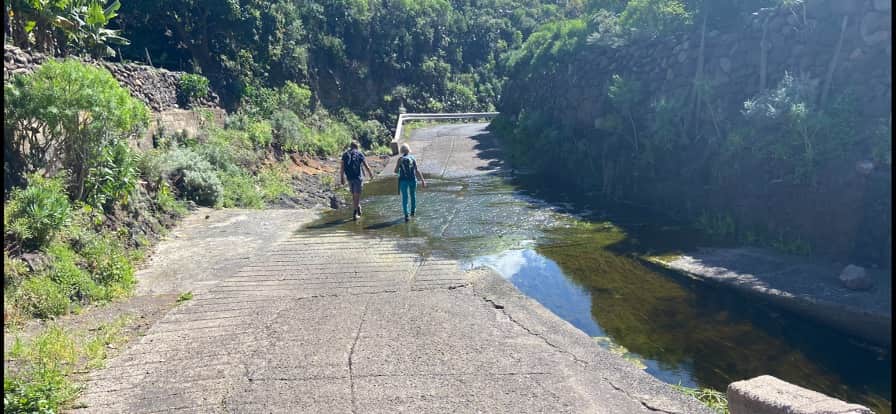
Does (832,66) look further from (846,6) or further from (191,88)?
(191,88)

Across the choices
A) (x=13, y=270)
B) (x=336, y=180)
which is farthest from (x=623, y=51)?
(x=13, y=270)

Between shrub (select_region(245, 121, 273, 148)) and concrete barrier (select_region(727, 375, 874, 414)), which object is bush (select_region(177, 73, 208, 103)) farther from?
concrete barrier (select_region(727, 375, 874, 414))

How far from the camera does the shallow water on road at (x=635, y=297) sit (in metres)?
6.99

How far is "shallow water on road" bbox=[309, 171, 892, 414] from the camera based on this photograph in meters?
6.99

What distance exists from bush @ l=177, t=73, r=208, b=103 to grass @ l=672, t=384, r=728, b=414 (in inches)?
666

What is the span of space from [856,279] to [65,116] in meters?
10.2

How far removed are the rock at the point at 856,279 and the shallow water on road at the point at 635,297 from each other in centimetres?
108

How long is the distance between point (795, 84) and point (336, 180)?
13081 millimetres

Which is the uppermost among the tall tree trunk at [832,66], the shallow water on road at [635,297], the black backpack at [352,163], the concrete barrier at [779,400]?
the tall tree trunk at [832,66]

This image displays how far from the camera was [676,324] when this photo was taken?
8.09 meters

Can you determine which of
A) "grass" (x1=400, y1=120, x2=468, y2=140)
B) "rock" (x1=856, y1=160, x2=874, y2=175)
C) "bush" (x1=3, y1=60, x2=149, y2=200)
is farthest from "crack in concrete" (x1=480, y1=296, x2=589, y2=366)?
"grass" (x1=400, y1=120, x2=468, y2=140)

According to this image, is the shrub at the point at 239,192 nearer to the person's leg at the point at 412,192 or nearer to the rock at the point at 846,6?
the person's leg at the point at 412,192

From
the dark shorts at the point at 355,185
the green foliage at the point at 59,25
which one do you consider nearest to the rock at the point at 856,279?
the dark shorts at the point at 355,185

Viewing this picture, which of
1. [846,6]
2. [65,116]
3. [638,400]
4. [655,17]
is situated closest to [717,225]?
[846,6]
